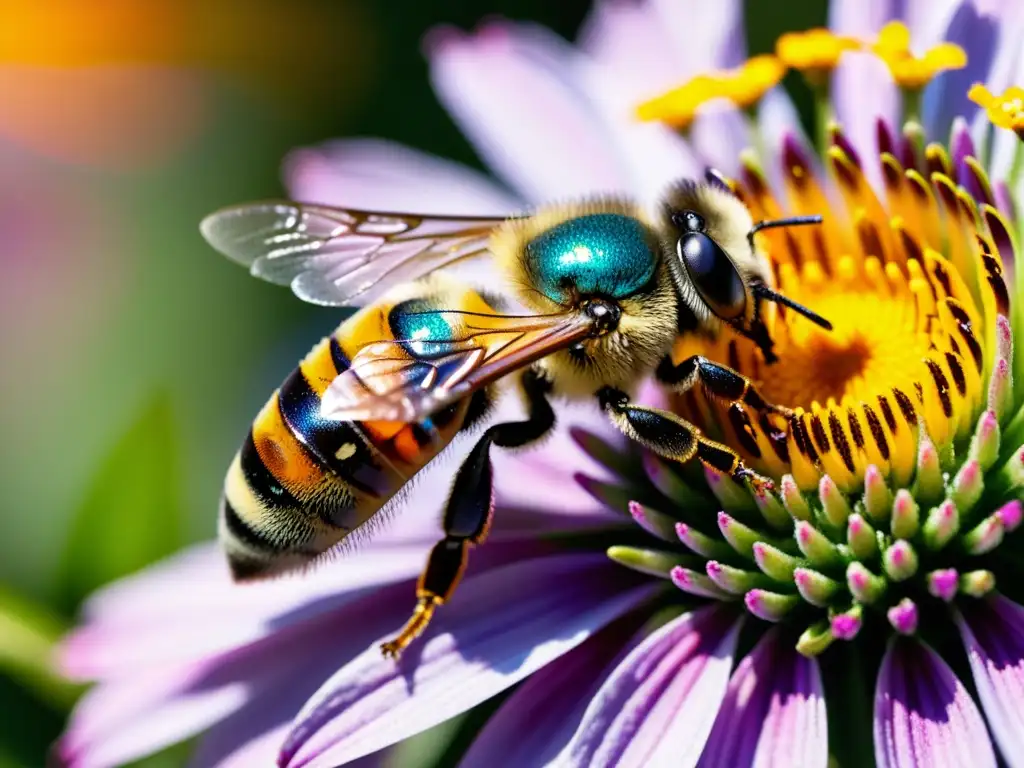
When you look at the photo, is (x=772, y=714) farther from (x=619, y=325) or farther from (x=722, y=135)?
(x=722, y=135)

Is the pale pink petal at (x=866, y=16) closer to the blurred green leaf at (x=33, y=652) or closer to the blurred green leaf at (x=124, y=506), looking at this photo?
the blurred green leaf at (x=124, y=506)

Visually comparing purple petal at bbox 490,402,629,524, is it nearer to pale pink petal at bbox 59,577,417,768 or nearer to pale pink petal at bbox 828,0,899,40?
pale pink petal at bbox 59,577,417,768

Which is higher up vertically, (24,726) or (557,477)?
(557,477)

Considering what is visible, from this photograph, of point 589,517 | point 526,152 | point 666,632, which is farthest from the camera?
point 526,152

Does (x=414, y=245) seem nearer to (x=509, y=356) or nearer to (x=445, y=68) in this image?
(x=509, y=356)

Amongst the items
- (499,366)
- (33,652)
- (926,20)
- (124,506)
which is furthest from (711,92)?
(33,652)

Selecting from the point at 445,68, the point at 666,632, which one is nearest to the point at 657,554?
the point at 666,632

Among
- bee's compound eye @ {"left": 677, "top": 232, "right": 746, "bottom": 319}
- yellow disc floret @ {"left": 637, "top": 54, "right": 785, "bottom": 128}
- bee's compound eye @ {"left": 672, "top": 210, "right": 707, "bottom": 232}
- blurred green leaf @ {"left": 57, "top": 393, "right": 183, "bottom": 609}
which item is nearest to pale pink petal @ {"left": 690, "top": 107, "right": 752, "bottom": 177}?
yellow disc floret @ {"left": 637, "top": 54, "right": 785, "bottom": 128}
